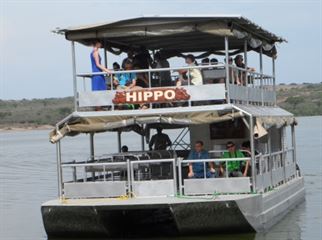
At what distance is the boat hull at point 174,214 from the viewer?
47.5ft

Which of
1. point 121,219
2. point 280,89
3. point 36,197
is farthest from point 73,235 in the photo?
point 280,89

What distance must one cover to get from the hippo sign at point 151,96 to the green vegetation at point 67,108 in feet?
220

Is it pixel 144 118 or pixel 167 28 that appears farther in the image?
pixel 167 28

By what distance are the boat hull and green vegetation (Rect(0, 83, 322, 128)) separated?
67.4m

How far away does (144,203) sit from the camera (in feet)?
47.5

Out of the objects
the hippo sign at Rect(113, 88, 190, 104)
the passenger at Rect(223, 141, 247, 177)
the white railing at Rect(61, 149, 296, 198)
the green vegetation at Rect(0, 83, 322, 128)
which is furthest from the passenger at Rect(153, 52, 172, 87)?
the green vegetation at Rect(0, 83, 322, 128)

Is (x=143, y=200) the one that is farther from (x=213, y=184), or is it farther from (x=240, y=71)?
(x=240, y=71)

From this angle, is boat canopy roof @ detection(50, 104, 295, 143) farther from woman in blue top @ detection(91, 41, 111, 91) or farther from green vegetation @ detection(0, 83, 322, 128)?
green vegetation @ detection(0, 83, 322, 128)

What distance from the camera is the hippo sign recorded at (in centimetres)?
1561

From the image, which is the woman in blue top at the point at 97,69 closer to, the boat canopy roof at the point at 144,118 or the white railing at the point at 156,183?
the boat canopy roof at the point at 144,118

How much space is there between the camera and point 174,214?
47.8 feet

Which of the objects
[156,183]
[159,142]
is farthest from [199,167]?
[159,142]

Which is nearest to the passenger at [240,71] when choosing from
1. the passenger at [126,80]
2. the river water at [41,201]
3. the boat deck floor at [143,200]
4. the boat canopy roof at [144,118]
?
the boat canopy roof at [144,118]

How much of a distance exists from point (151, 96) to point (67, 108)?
277 ft
